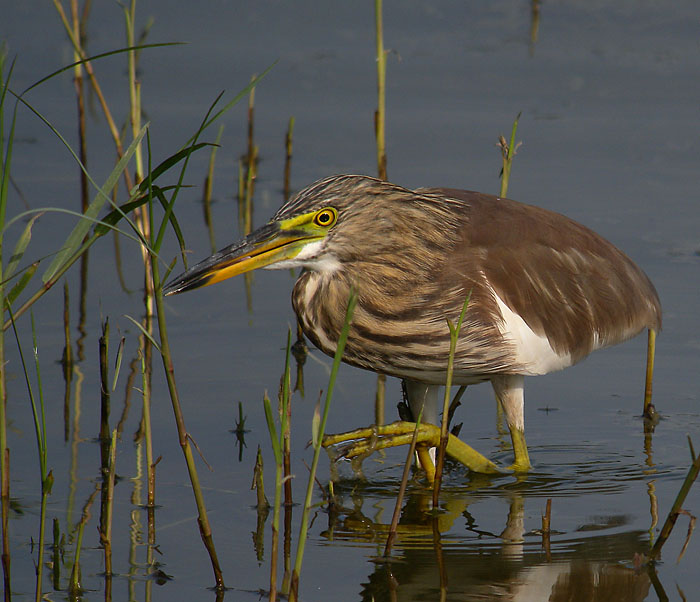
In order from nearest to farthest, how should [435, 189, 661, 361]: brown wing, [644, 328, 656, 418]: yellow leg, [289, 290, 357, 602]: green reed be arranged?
[289, 290, 357, 602]: green reed → [435, 189, 661, 361]: brown wing → [644, 328, 656, 418]: yellow leg

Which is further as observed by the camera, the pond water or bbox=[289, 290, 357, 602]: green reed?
the pond water

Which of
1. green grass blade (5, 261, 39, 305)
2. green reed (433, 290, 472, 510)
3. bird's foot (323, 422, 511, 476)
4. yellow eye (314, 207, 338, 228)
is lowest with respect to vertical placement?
bird's foot (323, 422, 511, 476)

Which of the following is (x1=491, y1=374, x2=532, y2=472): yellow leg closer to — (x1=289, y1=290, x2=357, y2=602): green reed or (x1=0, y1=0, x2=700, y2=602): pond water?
(x1=0, y1=0, x2=700, y2=602): pond water

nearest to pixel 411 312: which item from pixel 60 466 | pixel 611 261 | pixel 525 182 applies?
pixel 611 261

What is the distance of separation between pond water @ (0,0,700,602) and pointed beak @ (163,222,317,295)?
86 cm

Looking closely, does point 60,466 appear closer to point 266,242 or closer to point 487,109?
point 266,242

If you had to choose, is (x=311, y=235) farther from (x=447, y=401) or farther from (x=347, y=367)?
(x=347, y=367)

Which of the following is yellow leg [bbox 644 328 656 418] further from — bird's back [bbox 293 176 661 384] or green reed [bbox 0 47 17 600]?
green reed [bbox 0 47 17 600]

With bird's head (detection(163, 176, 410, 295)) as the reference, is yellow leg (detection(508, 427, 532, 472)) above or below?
below

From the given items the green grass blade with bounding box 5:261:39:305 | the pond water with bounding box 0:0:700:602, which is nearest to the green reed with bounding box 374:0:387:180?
the pond water with bounding box 0:0:700:602

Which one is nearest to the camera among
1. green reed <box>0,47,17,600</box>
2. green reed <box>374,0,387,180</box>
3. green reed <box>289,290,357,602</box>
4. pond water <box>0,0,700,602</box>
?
green reed <box>289,290,357,602</box>

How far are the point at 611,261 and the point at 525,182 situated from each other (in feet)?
8.39

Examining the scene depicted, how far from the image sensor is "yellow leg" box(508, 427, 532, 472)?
554 cm

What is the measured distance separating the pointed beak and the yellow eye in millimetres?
72
